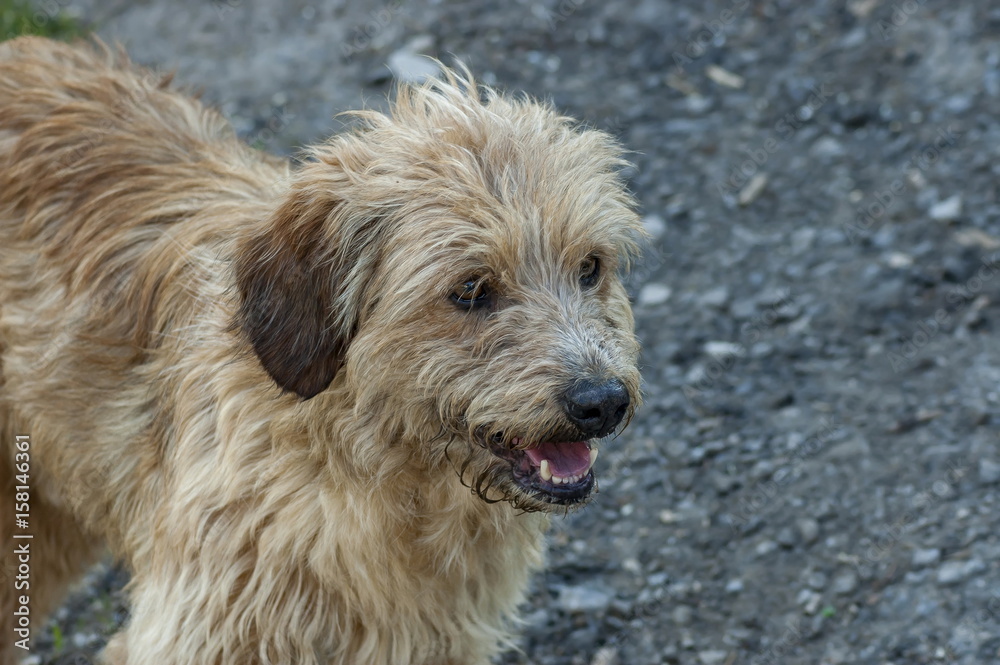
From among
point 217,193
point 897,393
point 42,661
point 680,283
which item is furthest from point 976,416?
point 42,661

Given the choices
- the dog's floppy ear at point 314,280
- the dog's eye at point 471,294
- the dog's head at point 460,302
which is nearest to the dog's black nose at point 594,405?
the dog's head at point 460,302

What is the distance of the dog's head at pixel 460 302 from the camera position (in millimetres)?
3174

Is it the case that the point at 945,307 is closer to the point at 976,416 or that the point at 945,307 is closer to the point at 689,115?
the point at 976,416

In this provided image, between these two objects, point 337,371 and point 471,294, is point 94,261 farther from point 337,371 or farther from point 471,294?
point 471,294

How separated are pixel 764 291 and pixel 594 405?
133 inches

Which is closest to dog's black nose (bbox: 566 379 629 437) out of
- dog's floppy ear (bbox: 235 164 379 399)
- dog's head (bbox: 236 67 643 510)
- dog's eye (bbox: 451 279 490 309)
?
dog's head (bbox: 236 67 643 510)

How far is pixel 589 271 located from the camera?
3.47 meters

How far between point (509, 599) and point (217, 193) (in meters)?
1.70

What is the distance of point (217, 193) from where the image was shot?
4.12m

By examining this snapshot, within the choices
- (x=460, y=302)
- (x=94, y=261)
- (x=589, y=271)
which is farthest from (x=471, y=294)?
(x=94, y=261)

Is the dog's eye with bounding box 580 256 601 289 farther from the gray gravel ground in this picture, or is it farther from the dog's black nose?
the gray gravel ground

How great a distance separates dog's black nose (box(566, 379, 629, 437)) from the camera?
308 cm

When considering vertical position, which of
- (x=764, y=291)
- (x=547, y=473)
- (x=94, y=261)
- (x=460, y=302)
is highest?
(x=460, y=302)

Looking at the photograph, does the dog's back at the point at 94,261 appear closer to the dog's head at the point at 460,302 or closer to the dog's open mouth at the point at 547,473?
the dog's head at the point at 460,302
